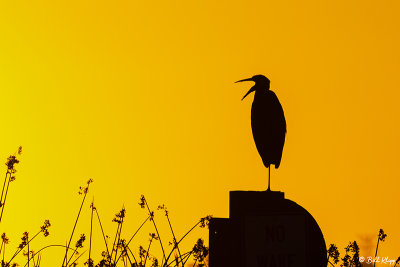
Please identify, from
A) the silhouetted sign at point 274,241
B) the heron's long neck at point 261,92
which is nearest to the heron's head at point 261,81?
the heron's long neck at point 261,92

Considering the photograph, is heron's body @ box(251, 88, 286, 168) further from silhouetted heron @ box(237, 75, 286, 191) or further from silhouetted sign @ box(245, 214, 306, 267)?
silhouetted sign @ box(245, 214, 306, 267)

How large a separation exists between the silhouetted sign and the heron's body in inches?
56.9

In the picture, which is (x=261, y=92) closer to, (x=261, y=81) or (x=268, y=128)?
(x=261, y=81)

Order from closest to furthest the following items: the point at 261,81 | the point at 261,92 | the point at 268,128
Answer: the point at 268,128 → the point at 261,92 → the point at 261,81

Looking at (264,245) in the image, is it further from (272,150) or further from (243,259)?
(272,150)

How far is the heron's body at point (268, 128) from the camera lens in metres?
6.94

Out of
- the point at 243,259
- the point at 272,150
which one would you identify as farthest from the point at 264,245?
the point at 272,150

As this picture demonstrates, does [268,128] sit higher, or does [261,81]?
[261,81]

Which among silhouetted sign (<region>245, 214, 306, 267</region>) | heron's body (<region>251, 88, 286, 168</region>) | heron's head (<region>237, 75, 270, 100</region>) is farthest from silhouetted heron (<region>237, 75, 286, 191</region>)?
silhouetted sign (<region>245, 214, 306, 267</region>)

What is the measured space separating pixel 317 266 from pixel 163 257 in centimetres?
122

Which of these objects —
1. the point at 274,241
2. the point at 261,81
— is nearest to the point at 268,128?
the point at 261,81

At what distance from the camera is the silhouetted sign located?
530 cm

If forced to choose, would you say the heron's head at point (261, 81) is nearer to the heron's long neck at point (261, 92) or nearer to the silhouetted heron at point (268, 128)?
the heron's long neck at point (261, 92)

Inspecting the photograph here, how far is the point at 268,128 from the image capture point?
694 centimetres
